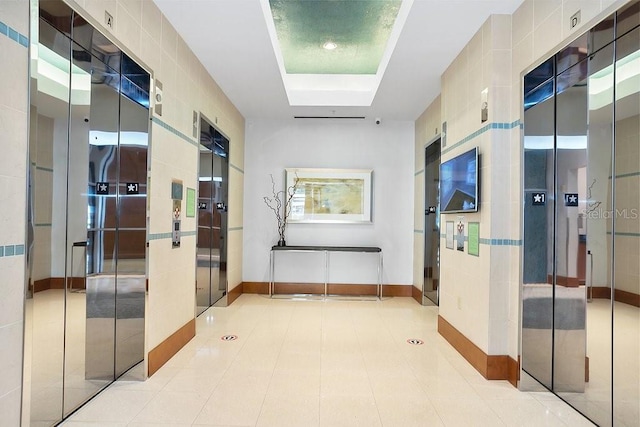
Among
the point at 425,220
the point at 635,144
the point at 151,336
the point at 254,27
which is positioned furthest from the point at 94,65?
the point at 425,220

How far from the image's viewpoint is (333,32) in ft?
15.6

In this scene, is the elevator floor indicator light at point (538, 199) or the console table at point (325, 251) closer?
the elevator floor indicator light at point (538, 199)

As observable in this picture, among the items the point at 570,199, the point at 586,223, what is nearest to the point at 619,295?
the point at 586,223

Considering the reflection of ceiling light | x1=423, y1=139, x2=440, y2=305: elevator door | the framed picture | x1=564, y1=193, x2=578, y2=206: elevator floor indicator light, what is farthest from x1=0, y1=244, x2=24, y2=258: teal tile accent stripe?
x1=423, y1=139, x2=440, y2=305: elevator door

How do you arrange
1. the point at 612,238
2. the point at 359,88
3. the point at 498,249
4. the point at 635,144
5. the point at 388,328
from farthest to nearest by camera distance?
the point at 359,88 < the point at 388,328 < the point at 498,249 < the point at 612,238 < the point at 635,144

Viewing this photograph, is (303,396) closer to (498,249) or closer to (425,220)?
(498,249)

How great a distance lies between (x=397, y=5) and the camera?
4160 mm

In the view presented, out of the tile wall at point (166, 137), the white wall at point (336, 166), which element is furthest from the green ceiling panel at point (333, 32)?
the white wall at point (336, 166)

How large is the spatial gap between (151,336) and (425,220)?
4506 millimetres

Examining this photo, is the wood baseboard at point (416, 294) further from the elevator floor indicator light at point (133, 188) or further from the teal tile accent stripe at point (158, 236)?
the elevator floor indicator light at point (133, 188)

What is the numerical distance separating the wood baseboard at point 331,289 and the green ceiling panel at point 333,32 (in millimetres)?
3662

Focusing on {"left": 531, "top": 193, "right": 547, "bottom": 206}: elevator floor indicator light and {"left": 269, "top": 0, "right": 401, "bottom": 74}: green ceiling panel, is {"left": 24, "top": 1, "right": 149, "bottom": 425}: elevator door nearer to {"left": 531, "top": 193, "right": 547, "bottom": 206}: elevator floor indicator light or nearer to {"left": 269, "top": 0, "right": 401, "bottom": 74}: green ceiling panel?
{"left": 269, "top": 0, "right": 401, "bottom": 74}: green ceiling panel

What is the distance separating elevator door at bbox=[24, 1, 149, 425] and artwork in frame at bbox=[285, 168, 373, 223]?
3.96m

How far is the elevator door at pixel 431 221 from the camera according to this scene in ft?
20.0
